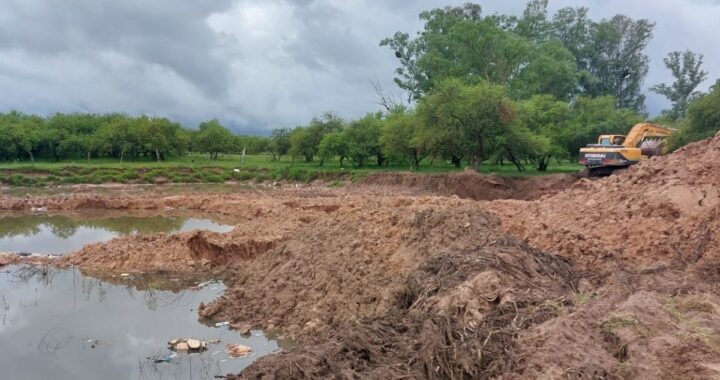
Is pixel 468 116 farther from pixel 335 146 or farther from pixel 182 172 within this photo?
pixel 182 172

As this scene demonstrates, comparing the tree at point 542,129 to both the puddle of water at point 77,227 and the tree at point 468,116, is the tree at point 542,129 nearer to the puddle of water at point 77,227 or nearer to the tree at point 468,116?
the tree at point 468,116

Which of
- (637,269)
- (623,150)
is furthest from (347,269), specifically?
(623,150)

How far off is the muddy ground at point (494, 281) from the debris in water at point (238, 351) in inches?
33.5

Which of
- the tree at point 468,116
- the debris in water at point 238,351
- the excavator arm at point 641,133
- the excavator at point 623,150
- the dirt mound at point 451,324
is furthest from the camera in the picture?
the tree at point 468,116

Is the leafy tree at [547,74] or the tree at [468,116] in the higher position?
the leafy tree at [547,74]

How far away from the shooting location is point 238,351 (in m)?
8.79

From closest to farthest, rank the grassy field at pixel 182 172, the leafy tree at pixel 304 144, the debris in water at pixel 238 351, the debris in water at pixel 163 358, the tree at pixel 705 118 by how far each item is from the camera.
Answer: the debris in water at pixel 163 358 < the debris in water at pixel 238 351 < the tree at pixel 705 118 < the grassy field at pixel 182 172 < the leafy tree at pixel 304 144

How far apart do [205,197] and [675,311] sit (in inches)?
1005

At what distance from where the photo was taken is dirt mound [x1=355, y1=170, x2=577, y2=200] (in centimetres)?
2705

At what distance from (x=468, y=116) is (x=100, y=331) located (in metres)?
25.3

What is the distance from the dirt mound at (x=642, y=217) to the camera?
8227mm

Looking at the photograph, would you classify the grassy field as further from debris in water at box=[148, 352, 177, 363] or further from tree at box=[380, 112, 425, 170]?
debris in water at box=[148, 352, 177, 363]

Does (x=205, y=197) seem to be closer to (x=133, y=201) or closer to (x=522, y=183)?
(x=133, y=201)

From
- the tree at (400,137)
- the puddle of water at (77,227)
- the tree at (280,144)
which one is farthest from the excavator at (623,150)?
the tree at (280,144)
